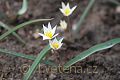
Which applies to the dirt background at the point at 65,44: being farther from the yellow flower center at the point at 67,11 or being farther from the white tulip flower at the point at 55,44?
the white tulip flower at the point at 55,44

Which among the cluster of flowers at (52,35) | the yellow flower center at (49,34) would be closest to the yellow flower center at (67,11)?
the cluster of flowers at (52,35)

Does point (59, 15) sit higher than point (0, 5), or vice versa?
point (0, 5)

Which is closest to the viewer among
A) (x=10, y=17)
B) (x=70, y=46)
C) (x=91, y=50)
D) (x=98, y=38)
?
(x=91, y=50)

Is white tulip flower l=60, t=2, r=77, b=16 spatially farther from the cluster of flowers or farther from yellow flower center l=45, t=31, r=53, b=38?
yellow flower center l=45, t=31, r=53, b=38

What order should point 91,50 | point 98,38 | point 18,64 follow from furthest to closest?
point 98,38 < point 18,64 < point 91,50

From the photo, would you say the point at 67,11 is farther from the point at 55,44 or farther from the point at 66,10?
the point at 55,44

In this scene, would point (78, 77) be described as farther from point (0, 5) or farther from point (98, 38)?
point (0, 5)

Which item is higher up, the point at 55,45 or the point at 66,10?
the point at 66,10

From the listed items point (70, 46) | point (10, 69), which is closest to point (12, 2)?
point (70, 46)

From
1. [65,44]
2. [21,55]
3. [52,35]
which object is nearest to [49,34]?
[52,35]
